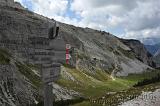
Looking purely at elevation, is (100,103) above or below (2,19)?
below

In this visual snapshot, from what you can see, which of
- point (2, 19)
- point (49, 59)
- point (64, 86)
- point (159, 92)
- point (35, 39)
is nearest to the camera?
point (35, 39)

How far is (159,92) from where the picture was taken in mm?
56062

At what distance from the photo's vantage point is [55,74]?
2011 cm

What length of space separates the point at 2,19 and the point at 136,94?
3352 inches

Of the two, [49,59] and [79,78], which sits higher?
[49,59]

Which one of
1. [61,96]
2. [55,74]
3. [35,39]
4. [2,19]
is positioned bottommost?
[61,96]

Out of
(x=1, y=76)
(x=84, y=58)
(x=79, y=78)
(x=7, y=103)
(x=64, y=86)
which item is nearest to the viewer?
(x=7, y=103)

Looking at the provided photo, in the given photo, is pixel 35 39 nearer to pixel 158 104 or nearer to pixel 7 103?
pixel 158 104

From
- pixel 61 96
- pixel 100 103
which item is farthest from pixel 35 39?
pixel 61 96

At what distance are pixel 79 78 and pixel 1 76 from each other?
66089 millimetres

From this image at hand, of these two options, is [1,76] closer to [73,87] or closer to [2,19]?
[73,87]

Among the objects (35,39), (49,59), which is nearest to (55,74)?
(49,59)

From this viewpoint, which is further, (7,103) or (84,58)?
(84,58)

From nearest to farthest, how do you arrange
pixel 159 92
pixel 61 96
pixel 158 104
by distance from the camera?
pixel 158 104, pixel 159 92, pixel 61 96
